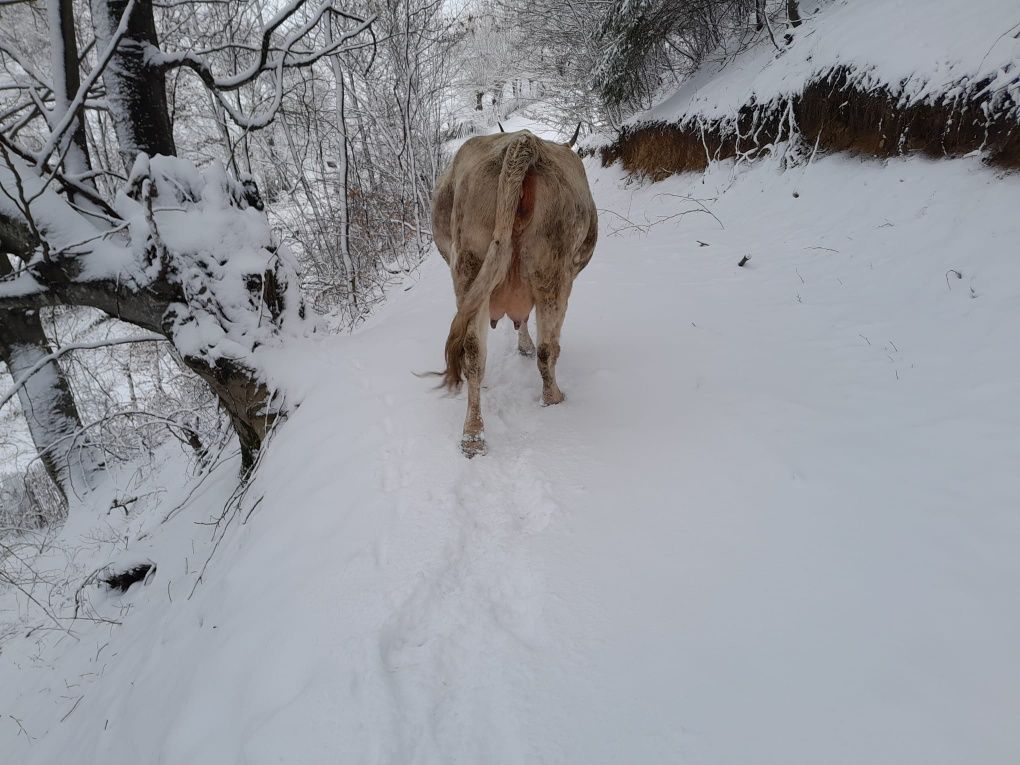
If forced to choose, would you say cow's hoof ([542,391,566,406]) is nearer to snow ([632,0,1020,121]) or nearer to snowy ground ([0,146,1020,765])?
snowy ground ([0,146,1020,765])

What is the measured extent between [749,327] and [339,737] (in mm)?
3218

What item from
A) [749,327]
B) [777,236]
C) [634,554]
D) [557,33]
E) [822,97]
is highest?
[557,33]

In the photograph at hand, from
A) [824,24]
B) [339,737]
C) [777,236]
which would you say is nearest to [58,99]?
[339,737]

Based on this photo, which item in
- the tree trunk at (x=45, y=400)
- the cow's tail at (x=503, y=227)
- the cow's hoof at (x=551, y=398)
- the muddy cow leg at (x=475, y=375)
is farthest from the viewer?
the tree trunk at (x=45, y=400)

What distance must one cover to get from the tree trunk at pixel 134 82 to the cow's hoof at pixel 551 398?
3.00m

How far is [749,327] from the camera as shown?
3.18 m

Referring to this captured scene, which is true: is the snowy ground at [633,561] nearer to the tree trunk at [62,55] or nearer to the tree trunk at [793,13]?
the tree trunk at [62,55]

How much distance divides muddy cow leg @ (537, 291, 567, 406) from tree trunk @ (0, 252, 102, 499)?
602 cm

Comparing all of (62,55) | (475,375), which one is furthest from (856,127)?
(62,55)

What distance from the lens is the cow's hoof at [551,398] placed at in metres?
2.63

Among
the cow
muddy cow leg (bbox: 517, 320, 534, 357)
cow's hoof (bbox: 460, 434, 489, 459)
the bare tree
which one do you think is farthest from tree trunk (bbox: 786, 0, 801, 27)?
cow's hoof (bbox: 460, 434, 489, 459)

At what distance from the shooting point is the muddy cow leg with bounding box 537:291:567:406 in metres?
2.41

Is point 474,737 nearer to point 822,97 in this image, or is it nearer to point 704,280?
point 704,280

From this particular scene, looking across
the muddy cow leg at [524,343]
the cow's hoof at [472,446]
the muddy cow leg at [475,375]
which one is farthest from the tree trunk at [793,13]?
the cow's hoof at [472,446]
